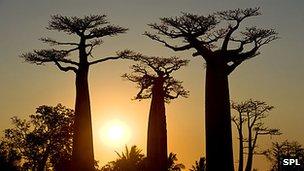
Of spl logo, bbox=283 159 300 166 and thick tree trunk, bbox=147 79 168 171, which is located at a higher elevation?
thick tree trunk, bbox=147 79 168 171

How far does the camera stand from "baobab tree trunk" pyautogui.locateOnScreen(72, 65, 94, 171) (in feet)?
92.1

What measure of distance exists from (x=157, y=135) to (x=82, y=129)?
596cm

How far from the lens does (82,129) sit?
93.6ft

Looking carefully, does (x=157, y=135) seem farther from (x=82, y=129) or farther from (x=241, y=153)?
(x=241, y=153)

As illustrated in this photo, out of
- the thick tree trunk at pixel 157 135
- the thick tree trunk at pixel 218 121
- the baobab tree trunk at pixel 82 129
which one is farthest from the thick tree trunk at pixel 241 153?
the thick tree trunk at pixel 218 121

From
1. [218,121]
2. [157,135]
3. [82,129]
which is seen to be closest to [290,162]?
[157,135]

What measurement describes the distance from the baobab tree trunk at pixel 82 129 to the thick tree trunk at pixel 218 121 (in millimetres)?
6635

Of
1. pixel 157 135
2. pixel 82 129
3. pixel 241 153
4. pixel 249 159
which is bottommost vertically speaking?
pixel 82 129

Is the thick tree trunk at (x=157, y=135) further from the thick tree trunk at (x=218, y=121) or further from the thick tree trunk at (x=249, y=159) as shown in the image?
the thick tree trunk at (x=249, y=159)

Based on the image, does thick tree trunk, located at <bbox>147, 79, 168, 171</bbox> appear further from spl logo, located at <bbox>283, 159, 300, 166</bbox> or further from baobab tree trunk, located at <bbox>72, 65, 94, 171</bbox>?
spl logo, located at <bbox>283, 159, 300, 166</bbox>

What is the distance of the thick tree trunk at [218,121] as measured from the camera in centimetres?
2288

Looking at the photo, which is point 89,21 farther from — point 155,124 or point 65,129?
point 65,129

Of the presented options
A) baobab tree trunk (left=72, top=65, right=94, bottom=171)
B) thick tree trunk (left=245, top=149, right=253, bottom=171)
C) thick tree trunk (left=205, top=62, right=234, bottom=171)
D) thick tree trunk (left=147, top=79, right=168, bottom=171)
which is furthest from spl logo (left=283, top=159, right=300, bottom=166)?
thick tree trunk (left=245, top=149, right=253, bottom=171)

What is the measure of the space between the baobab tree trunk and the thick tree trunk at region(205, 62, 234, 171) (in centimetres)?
663
